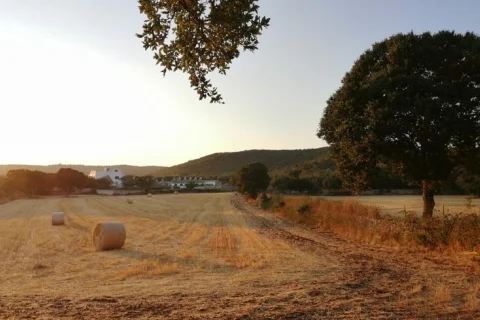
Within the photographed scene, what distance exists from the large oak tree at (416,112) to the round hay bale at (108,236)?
10124 mm

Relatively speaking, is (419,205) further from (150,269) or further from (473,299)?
(473,299)

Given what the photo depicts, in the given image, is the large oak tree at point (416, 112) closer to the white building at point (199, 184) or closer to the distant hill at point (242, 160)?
the white building at point (199, 184)

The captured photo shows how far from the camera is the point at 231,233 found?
23.3 meters

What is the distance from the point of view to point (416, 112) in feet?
55.5

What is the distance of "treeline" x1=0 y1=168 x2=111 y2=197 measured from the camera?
85.8m

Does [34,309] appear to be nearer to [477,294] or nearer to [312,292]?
[312,292]

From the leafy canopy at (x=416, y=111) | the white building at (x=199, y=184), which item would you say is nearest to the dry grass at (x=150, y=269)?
the leafy canopy at (x=416, y=111)

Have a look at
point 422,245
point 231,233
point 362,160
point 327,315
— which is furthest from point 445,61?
point 327,315

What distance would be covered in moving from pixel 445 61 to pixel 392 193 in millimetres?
65826

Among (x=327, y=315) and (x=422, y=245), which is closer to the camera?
(x=327, y=315)

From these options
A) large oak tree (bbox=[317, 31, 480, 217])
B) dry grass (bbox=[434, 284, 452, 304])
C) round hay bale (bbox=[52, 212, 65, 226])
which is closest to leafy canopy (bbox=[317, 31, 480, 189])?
large oak tree (bbox=[317, 31, 480, 217])

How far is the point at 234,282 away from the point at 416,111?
1043 cm

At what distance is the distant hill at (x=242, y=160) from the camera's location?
143125mm

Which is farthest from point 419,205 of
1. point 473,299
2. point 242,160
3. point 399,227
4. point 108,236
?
point 242,160
